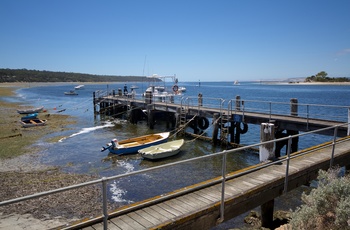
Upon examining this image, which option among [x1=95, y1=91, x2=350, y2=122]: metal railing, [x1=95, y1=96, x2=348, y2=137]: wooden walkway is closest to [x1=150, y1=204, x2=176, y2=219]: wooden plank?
[x1=95, y1=91, x2=350, y2=122]: metal railing

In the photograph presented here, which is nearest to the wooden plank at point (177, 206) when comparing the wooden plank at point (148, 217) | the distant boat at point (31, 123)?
the wooden plank at point (148, 217)

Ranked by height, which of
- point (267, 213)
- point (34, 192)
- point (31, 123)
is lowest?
point (34, 192)

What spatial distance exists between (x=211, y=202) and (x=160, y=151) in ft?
34.2

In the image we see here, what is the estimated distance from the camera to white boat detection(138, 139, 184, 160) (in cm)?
1565

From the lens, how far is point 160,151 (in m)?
16.0

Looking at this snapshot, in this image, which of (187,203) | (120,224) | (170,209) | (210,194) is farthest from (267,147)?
(120,224)

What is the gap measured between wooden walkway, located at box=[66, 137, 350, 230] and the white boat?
8.65 m

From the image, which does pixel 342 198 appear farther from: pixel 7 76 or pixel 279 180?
pixel 7 76

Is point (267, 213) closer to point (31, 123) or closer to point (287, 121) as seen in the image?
point (287, 121)

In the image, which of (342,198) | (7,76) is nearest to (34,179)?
(342,198)

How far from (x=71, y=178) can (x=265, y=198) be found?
9286mm

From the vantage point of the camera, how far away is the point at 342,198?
16.7 ft

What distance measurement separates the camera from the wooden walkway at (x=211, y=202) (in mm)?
4977

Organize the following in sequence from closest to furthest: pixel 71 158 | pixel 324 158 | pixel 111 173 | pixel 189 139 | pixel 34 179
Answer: pixel 324 158 → pixel 34 179 → pixel 111 173 → pixel 71 158 → pixel 189 139
